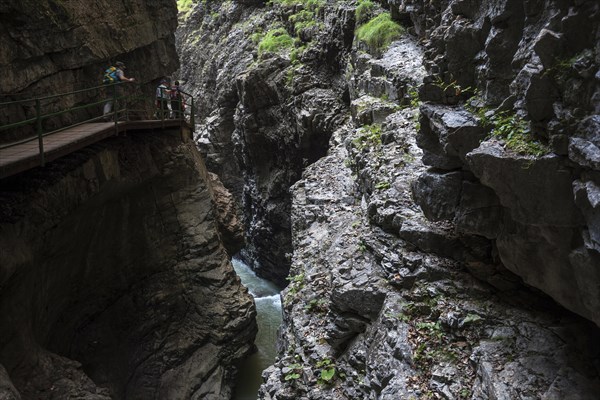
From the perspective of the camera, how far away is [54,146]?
10.1m

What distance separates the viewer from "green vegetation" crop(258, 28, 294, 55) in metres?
27.6

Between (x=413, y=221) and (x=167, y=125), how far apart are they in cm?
953

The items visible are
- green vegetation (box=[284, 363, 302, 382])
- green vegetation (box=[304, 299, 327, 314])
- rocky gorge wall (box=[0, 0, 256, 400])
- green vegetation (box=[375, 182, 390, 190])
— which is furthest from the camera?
green vegetation (box=[375, 182, 390, 190])

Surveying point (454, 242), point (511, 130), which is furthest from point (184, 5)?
point (511, 130)

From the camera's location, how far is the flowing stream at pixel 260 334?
17292mm

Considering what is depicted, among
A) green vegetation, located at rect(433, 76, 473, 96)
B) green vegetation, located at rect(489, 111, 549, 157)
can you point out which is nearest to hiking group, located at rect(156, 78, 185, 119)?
green vegetation, located at rect(433, 76, 473, 96)

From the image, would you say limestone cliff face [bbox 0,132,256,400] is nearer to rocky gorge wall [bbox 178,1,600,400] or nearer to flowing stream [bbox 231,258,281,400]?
flowing stream [bbox 231,258,281,400]

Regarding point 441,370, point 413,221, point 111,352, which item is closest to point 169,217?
point 111,352

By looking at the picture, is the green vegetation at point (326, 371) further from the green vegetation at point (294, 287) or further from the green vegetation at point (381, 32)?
the green vegetation at point (381, 32)

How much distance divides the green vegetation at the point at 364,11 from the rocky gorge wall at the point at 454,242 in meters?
5.17

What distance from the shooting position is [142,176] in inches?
579

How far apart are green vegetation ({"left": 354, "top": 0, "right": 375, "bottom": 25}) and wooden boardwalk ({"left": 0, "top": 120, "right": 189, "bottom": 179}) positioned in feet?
39.3

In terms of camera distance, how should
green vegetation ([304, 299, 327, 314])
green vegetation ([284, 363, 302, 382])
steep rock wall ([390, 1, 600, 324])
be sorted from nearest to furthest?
steep rock wall ([390, 1, 600, 324]), green vegetation ([284, 363, 302, 382]), green vegetation ([304, 299, 327, 314])

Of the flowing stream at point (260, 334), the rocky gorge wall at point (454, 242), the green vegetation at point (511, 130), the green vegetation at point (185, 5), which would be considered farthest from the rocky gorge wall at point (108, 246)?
the green vegetation at point (185, 5)
